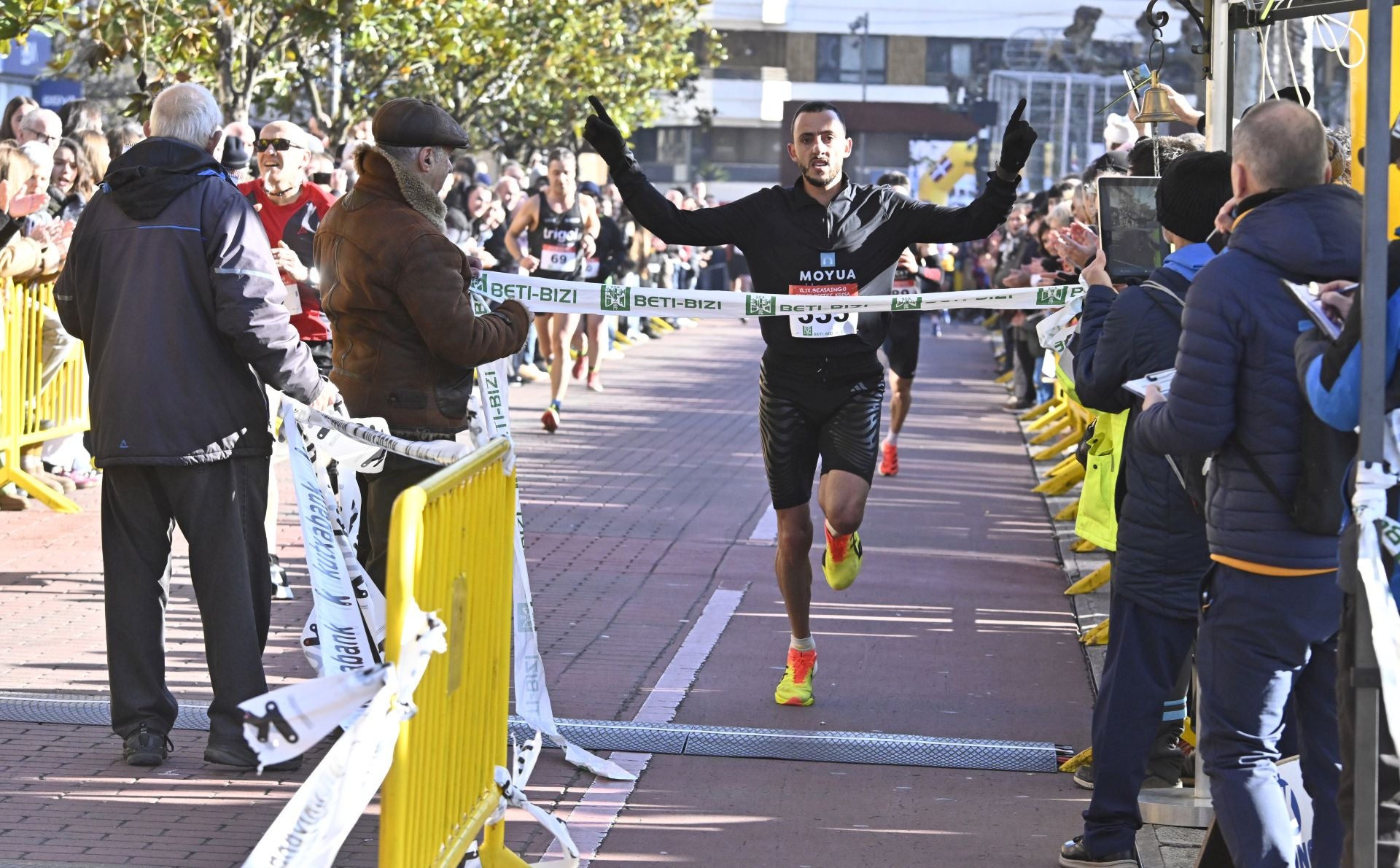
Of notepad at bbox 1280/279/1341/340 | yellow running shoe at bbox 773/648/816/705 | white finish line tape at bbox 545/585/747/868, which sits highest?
notepad at bbox 1280/279/1341/340

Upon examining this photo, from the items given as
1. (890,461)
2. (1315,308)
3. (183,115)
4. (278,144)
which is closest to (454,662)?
(1315,308)

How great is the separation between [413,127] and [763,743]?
2.43m

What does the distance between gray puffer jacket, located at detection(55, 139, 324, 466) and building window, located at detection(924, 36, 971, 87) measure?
3075 inches

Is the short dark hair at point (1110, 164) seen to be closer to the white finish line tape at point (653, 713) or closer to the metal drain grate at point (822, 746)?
the white finish line tape at point (653, 713)

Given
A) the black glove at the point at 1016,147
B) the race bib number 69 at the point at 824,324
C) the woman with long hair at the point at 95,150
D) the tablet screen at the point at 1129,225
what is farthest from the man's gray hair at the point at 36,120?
the tablet screen at the point at 1129,225

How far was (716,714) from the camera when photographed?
6738 mm

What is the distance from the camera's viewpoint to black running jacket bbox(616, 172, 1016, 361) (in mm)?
6734

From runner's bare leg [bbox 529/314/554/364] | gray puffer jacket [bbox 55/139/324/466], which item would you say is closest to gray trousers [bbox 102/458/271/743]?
gray puffer jacket [bbox 55/139/324/466]

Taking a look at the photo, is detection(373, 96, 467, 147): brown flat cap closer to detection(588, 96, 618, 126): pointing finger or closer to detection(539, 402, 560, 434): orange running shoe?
detection(588, 96, 618, 126): pointing finger

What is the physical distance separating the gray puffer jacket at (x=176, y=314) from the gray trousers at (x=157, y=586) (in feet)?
0.50

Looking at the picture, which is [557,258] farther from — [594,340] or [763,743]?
[763,743]

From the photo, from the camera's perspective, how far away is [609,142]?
656 cm

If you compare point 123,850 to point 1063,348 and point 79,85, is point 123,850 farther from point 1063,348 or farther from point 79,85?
A: point 79,85

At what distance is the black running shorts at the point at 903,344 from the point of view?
12875 millimetres
